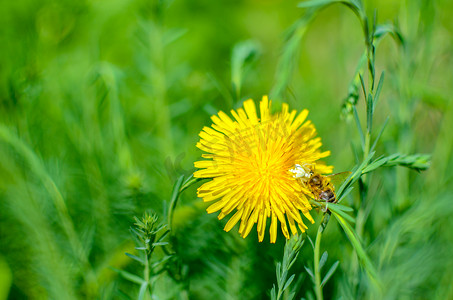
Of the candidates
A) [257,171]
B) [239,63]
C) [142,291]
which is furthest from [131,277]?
[239,63]

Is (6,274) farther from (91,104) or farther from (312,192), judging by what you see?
(312,192)

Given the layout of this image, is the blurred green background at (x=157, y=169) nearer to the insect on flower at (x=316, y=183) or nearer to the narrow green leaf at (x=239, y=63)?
the narrow green leaf at (x=239, y=63)

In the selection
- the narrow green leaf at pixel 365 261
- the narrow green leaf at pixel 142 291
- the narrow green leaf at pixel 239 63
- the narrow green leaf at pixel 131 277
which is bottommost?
the narrow green leaf at pixel 142 291

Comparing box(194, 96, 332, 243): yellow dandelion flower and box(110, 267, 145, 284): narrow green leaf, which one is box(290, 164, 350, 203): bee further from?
box(110, 267, 145, 284): narrow green leaf

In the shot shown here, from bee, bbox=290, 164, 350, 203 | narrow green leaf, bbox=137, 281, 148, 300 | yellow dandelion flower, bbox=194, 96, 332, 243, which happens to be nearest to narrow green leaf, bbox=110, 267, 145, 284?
narrow green leaf, bbox=137, 281, 148, 300

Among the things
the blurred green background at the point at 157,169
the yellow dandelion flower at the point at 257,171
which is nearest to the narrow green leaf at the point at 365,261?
the yellow dandelion flower at the point at 257,171

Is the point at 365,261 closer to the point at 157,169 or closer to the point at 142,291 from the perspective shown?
the point at 142,291
